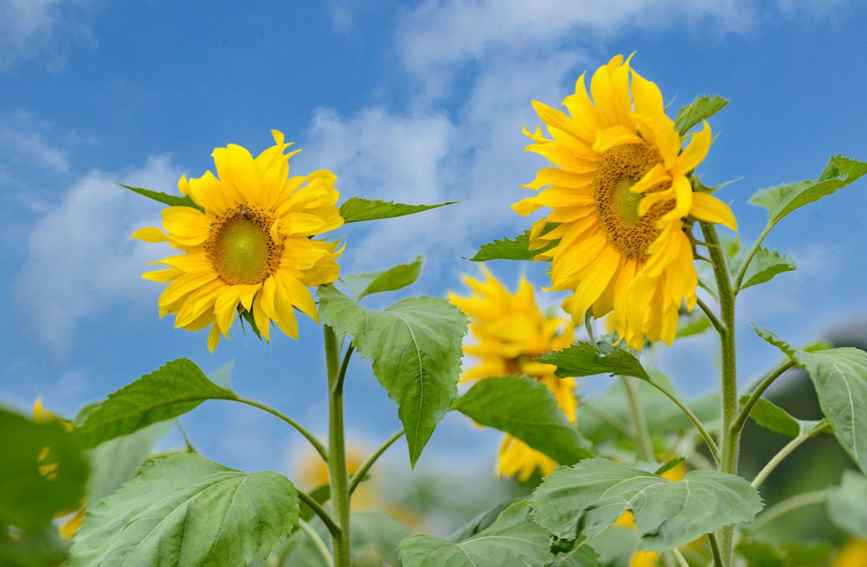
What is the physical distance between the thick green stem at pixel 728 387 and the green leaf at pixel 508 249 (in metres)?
0.17

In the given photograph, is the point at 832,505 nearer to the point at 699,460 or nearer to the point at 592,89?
the point at 699,460

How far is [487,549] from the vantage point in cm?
85

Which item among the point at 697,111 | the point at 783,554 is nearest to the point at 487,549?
the point at 697,111

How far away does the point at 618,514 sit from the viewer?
0.69 metres

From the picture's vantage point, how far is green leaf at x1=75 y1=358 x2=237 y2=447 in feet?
3.29

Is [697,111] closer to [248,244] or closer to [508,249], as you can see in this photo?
[508,249]

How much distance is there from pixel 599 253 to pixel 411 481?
1.29 metres

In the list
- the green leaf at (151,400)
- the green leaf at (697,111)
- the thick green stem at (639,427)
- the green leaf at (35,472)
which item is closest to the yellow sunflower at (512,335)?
the thick green stem at (639,427)

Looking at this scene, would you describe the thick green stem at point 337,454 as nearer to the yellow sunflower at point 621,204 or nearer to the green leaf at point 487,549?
the green leaf at point 487,549

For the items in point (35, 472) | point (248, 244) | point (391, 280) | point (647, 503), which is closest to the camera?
point (35, 472)

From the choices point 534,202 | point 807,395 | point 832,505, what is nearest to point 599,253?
point 534,202

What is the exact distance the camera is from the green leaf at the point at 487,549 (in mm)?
812

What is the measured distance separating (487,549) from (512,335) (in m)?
0.52

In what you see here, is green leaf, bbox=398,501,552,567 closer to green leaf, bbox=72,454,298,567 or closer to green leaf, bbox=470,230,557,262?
green leaf, bbox=72,454,298,567
